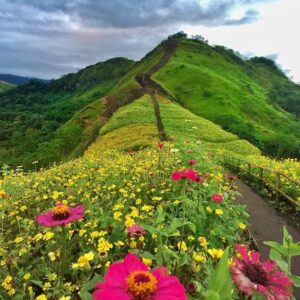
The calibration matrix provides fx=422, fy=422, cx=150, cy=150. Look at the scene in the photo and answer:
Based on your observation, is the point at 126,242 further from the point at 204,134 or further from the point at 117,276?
the point at 204,134

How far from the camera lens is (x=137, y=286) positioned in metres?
1.90

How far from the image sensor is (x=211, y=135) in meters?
48.1

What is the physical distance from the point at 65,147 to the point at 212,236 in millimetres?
63604

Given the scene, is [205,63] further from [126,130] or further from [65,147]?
[126,130]

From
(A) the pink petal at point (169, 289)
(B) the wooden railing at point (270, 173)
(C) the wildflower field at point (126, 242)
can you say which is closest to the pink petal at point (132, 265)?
(C) the wildflower field at point (126, 242)

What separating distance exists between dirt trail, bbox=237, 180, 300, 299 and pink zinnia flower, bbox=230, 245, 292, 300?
6.55 metres

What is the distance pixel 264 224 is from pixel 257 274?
10196 millimetres

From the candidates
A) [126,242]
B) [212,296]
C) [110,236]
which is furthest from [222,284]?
[110,236]

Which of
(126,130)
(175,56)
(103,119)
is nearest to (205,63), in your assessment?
(175,56)

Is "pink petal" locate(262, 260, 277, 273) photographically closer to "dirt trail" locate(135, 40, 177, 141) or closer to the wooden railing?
the wooden railing

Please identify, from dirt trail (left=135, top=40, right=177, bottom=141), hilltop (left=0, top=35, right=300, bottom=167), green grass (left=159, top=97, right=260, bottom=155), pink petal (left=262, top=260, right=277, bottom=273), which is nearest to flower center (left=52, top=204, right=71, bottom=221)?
pink petal (left=262, top=260, right=277, bottom=273)

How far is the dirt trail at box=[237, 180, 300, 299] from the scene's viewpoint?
9.60 m

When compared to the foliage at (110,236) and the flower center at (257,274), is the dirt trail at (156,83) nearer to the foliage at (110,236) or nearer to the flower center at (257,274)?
the foliage at (110,236)

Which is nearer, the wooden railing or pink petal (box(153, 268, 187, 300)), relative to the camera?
pink petal (box(153, 268, 187, 300))
